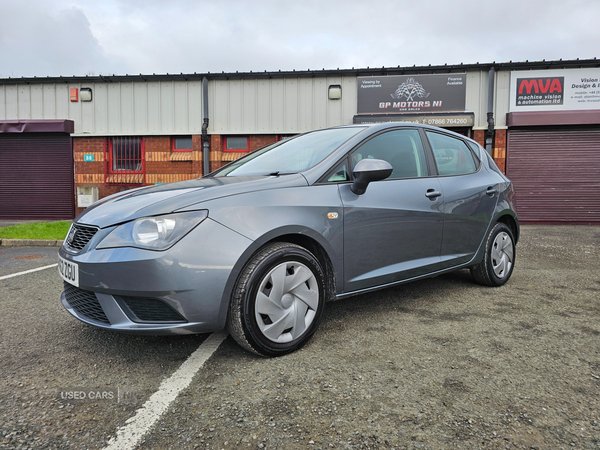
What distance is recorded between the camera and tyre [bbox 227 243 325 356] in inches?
87.7

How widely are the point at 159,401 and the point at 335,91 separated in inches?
445

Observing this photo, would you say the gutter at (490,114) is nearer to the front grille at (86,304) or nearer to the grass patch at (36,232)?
the grass patch at (36,232)

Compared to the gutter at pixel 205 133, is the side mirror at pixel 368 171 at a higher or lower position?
lower

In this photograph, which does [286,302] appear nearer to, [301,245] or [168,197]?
A: [301,245]

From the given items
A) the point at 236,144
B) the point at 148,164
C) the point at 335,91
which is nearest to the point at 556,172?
the point at 335,91

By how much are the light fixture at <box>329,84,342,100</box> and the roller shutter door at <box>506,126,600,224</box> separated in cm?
497

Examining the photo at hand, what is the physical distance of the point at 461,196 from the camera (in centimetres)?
352

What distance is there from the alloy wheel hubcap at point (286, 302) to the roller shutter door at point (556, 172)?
36.4ft

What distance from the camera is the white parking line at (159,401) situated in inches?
64.1

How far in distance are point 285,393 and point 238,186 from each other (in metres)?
1.16

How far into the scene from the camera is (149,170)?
12609 mm

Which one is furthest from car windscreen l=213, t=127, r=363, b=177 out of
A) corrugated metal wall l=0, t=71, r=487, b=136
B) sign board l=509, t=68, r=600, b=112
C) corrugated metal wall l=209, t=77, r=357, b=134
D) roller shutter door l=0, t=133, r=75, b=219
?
roller shutter door l=0, t=133, r=75, b=219

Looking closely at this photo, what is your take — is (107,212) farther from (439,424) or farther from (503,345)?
(503,345)

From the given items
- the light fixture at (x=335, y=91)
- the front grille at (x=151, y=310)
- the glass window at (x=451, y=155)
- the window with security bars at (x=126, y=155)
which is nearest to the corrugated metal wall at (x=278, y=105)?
the light fixture at (x=335, y=91)
